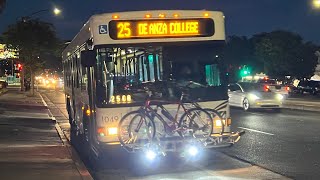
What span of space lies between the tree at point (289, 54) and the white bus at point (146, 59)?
7078cm

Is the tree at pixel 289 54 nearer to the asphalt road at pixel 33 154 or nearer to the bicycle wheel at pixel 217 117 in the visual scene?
the asphalt road at pixel 33 154

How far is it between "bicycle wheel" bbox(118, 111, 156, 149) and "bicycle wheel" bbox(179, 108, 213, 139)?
637mm

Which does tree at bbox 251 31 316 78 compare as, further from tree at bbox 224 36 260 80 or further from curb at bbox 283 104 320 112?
curb at bbox 283 104 320 112

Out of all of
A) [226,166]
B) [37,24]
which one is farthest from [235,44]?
[226,166]

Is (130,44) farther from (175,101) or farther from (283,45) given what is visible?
(283,45)

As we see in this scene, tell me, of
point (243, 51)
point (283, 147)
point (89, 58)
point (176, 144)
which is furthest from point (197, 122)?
point (243, 51)

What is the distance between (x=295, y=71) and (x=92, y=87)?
74213 millimetres

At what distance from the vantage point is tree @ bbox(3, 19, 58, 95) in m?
54.0

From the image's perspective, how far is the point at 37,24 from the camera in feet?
194

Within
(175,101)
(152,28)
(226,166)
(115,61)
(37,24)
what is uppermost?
(37,24)

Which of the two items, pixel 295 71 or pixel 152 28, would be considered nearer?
pixel 152 28

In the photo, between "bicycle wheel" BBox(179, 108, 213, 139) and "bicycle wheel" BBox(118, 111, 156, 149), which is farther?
"bicycle wheel" BBox(179, 108, 213, 139)

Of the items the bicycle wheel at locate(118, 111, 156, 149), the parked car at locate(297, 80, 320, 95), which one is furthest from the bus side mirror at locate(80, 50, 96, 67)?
the parked car at locate(297, 80, 320, 95)

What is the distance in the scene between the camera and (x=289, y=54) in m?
79.2
